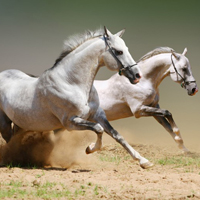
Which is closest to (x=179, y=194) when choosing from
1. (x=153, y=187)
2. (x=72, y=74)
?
(x=153, y=187)

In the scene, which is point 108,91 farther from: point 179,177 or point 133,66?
point 179,177

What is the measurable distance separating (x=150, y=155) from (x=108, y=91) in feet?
4.50

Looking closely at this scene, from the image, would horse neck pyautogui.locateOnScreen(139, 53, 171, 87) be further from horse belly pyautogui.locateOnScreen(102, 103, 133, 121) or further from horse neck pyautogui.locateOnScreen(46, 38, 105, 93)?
horse neck pyautogui.locateOnScreen(46, 38, 105, 93)

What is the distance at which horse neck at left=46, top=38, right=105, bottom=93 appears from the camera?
5.03 metres

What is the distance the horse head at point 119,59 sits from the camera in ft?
15.9

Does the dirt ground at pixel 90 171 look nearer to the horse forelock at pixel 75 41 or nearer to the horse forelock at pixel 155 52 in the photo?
the horse forelock at pixel 75 41

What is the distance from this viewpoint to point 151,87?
684 centimetres

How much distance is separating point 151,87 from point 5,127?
254 cm

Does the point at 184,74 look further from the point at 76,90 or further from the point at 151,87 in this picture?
the point at 76,90

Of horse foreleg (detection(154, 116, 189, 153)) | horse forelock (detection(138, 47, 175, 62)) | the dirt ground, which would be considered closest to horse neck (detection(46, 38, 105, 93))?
the dirt ground

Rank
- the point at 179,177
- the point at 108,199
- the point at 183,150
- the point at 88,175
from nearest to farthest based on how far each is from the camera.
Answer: the point at 108,199 < the point at 179,177 < the point at 88,175 < the point at 183,150

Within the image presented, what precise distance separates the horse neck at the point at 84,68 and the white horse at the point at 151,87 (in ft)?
6.27

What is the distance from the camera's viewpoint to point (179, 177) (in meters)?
4.34

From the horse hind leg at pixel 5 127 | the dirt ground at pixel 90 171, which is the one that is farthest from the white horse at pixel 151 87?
the horse hind leg at pixel 5 127
